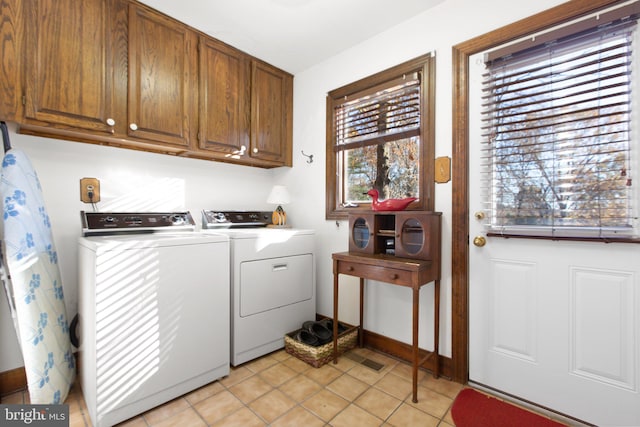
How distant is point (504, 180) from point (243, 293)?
1.84 meters

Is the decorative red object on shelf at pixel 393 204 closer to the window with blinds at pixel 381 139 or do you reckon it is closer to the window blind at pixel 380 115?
the window with blinds at pixel 381 139

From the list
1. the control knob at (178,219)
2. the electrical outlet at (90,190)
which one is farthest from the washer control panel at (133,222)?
the electrical outlet at (90,190)

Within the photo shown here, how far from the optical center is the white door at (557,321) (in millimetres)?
1375

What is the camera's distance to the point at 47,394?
1.53 metres

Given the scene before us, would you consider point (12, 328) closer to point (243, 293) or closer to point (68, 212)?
point (68, 212)

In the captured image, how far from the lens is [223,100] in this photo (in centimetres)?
240

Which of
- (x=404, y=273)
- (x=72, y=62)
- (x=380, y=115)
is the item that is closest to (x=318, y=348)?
(x=404, y=273)

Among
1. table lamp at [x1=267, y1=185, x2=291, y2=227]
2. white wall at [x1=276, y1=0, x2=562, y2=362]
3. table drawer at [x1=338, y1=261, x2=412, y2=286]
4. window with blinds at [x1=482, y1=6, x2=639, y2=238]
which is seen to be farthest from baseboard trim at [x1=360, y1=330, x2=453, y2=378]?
table lamp at [x1=267, y1=185, x2=291, y2=227]

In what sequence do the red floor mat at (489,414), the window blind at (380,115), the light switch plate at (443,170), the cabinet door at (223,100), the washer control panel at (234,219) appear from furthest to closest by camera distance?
the washer control panel at (234,219), the cabinet door at (223,100), the window blind at (380,115), the light switch plate at (443,170), the red floor mat at (489,414)

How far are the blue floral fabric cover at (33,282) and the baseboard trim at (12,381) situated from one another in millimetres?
372

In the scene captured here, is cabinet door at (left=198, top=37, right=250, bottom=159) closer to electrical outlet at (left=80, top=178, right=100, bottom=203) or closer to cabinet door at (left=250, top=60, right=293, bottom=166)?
cabinet door at (left=250, top=60, right=293, bottom=166)

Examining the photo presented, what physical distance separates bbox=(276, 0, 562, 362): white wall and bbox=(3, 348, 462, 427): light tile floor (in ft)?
1.12

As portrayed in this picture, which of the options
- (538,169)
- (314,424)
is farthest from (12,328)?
(538,169)

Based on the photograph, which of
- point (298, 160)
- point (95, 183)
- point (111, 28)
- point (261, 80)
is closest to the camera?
point (111, 28)
